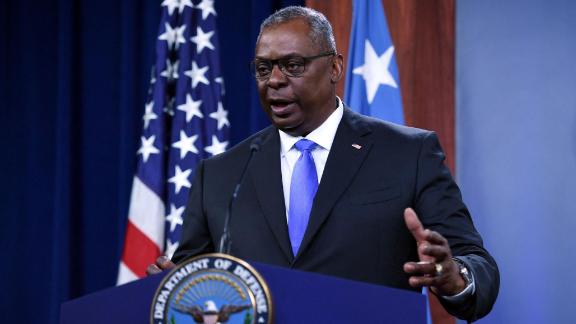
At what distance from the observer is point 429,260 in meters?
1.47

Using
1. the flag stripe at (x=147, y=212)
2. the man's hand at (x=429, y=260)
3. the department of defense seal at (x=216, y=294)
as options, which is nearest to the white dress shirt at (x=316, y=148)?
the man's hand at (x=429, y=260)

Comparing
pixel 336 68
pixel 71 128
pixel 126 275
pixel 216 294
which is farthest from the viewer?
pixel 71 128

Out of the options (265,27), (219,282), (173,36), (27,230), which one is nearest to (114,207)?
(27,230)

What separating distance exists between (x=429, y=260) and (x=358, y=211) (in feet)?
1.71

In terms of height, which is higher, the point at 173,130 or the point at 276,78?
the point at 276,78

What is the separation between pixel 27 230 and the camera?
4.87 metres

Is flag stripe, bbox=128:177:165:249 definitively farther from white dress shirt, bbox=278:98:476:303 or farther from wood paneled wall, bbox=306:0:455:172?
white dress shirt, bbox=278:98:476:303

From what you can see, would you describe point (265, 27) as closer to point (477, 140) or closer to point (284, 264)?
point (284, 264)

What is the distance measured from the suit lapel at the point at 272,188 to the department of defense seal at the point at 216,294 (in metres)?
0.61

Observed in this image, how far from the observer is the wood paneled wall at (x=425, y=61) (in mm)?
3742

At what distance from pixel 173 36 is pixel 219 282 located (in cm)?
303

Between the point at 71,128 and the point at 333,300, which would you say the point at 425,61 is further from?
the point at 333,300

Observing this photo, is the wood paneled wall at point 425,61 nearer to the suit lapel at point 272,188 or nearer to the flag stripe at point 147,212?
the flag stripe at point 147,212

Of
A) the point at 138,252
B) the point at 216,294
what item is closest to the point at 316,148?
the point at 216,294
